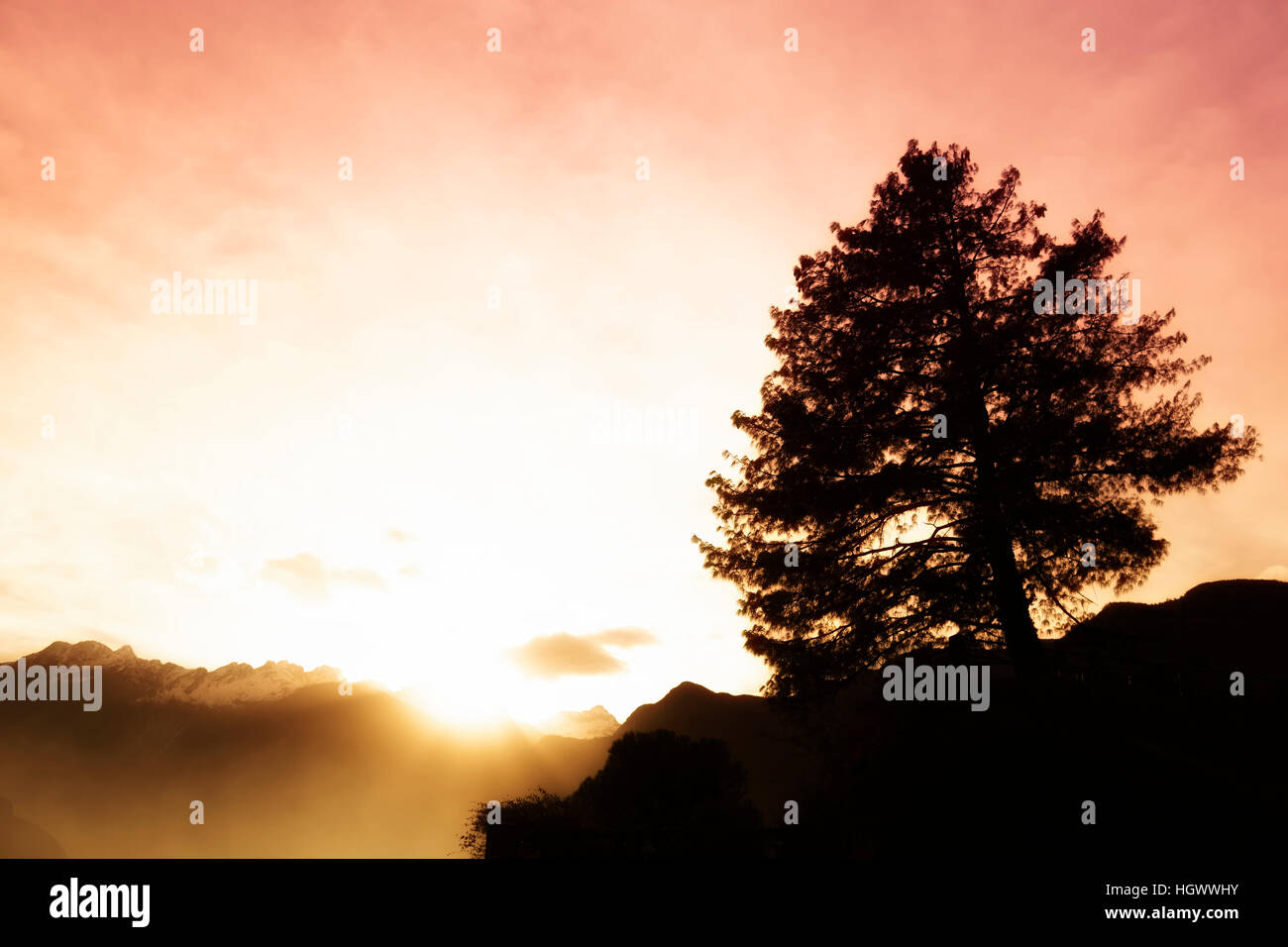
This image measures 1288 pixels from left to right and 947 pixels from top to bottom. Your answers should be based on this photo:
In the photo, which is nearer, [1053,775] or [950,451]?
[1053,775]

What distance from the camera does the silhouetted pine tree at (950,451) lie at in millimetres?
13367

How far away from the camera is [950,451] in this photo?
47.1 ft

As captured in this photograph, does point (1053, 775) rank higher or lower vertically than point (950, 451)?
lower

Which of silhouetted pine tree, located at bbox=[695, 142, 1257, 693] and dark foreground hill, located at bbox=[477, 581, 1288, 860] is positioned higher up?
silhouetted pine tree, located at bbox=[695, 142, 1257, 693]

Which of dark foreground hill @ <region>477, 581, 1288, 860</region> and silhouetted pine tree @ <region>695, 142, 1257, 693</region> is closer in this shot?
dark foreground hill @ <region>477, 581, 1288, 860</region>

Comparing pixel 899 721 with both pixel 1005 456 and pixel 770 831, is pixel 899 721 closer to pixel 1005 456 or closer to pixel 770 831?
pixel 770 831

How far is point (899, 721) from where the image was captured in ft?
48.8

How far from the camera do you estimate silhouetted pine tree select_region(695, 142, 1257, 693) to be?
1337cm
